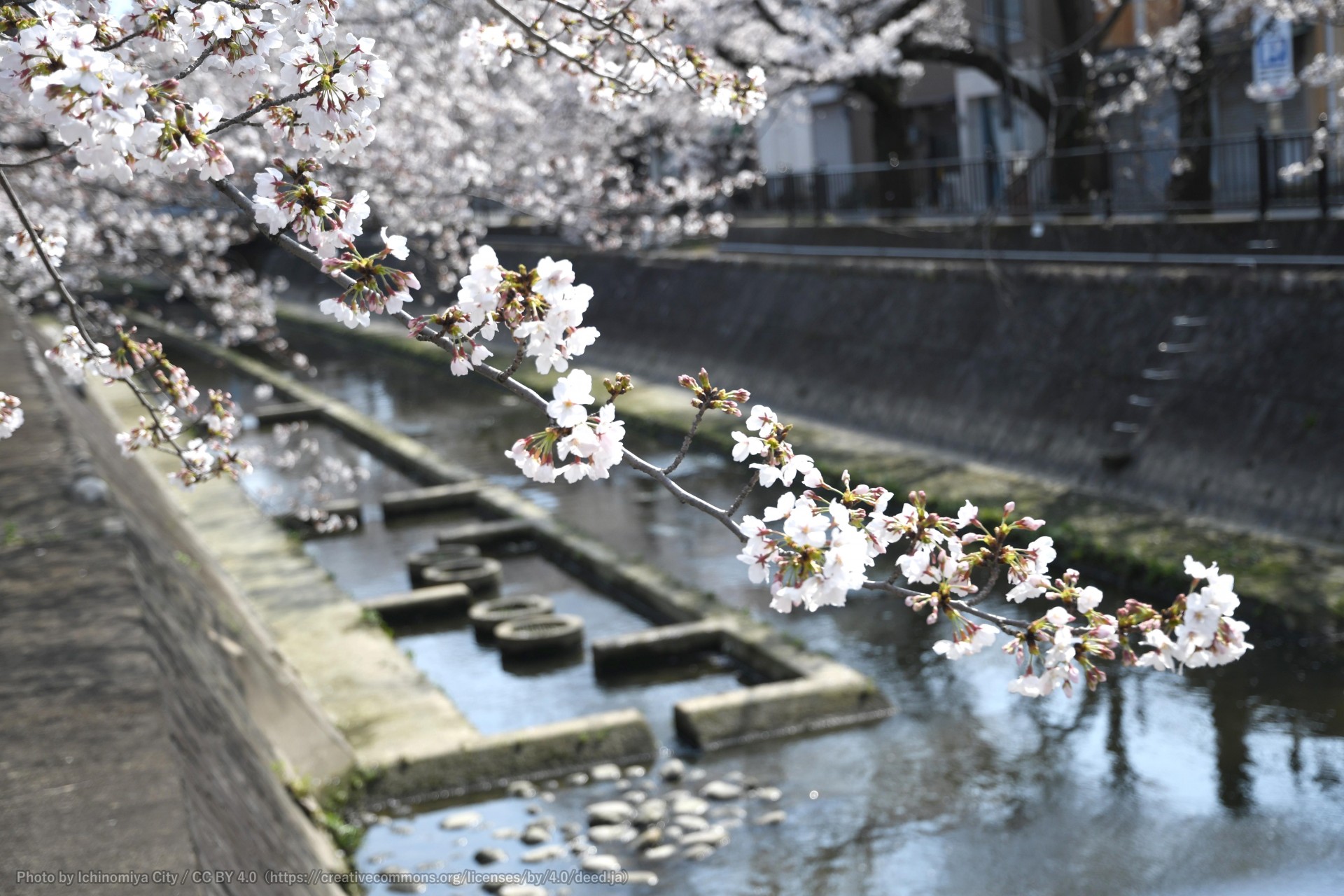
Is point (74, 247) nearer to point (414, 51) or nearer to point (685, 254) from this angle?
point (414, 51)

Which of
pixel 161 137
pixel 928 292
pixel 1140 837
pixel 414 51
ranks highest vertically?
pixel 414 51

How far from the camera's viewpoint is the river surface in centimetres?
740

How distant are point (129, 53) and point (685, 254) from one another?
2046 centimetres

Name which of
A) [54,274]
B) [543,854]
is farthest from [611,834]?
[54,274]

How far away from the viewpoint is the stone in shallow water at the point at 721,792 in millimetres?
8391

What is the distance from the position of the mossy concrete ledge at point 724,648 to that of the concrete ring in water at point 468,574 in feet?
2.97

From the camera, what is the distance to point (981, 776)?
8.55m

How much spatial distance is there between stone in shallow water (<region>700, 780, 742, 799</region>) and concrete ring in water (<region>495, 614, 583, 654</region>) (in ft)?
9.50

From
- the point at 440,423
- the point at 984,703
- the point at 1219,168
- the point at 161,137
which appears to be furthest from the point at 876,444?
the point at 161,137

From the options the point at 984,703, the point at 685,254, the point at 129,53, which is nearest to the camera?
the point at 129,53

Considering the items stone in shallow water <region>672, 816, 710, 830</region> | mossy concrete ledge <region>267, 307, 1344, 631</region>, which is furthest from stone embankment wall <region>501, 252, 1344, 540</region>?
stone in shallow water <region>672, 816, 710, 830</region>

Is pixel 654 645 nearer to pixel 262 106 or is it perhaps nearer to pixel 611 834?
pixel 611 834

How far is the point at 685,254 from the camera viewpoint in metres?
25.0

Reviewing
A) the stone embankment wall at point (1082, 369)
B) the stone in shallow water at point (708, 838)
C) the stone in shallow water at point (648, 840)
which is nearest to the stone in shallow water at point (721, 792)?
the stone in shallow water at point (708, 838)
